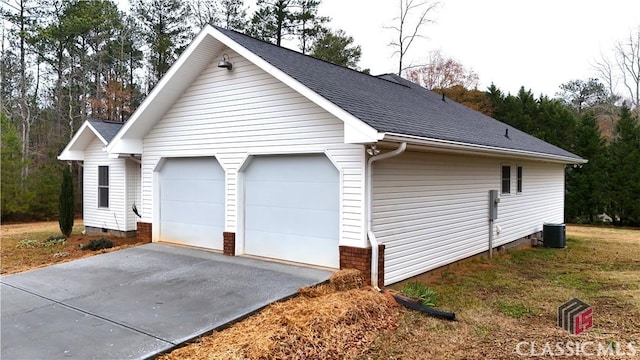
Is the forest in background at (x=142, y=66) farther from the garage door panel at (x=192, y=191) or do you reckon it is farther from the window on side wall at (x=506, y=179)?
the garage door panel at (x=192, y=191)

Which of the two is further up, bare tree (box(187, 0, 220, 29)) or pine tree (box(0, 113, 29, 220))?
bare tree (box(187, 0, 220, 29))

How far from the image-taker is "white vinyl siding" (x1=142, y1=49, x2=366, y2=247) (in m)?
6.53

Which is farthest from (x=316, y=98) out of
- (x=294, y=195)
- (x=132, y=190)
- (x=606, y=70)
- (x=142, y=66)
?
(x=606, y=70)

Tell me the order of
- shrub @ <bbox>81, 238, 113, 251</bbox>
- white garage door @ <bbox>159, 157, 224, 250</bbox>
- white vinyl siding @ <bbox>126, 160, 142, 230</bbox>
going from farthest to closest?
white vinyl siding @ <bbox>126, 160, 142, 230</bbox> < shrub @ <bbox>81, 238, 113, 251</bbox> < white garage door @ <bbox>159, 157, 224, 250</bbox>

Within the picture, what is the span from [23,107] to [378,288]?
25928mm

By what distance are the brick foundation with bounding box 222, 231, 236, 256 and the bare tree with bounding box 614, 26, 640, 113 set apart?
31.0 meters

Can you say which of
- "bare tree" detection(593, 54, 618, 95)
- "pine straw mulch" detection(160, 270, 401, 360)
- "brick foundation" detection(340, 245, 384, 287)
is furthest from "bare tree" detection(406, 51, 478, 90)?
"pine straw mulch" detection(160, 270, 401, 360)

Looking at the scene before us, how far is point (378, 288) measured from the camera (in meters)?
6.21

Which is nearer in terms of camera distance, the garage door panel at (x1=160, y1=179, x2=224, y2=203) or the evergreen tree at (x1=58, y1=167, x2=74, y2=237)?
the garage door panel at (x1=160, y1=179, x2=224, y2=203)

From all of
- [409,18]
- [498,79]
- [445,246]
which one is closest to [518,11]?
[409,18]

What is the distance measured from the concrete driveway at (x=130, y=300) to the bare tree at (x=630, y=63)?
31495 millimetres

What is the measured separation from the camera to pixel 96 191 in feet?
42.9

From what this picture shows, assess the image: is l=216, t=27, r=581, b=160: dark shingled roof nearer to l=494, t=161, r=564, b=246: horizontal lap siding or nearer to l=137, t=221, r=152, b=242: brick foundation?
l=494, t=161, r=564, b=246: horizontal lap siding

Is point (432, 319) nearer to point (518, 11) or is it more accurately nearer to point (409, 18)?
point (518, 11)
